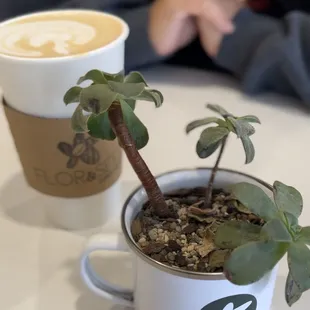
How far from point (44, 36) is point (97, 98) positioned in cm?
16

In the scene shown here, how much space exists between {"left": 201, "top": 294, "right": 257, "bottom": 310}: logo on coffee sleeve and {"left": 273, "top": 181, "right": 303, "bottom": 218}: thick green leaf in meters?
0.05

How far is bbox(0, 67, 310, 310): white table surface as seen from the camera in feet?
1.21

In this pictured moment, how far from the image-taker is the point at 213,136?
11.4 inches

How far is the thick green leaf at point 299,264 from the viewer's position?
250mm

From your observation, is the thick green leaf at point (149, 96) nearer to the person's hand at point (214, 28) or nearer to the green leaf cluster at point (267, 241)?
the green leaf cluster at point (267, 241)

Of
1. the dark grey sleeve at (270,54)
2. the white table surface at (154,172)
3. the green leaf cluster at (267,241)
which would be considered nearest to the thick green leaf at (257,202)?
the green leaf cluster at (267,241)

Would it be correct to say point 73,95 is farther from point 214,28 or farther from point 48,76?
point 214,28

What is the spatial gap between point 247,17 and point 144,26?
0.36 feet

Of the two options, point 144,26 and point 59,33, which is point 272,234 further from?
point 144,26

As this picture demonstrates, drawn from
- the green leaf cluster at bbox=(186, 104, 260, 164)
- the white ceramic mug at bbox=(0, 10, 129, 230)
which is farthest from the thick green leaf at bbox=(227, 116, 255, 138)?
the white ceramic mug at bbox=(0, 10, 129, 230)

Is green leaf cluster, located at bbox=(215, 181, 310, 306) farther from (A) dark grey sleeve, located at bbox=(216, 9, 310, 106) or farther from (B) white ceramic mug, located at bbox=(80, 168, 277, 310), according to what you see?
(A) dark grey sleeve, located at bbox=(216, 9, 310, 106)

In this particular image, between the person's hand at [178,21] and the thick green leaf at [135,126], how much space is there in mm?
303

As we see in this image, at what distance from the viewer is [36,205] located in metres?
0.45

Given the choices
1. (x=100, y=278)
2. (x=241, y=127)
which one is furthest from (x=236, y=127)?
(x=100, y=278)
